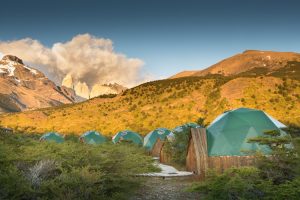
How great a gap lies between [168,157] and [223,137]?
9.17 meters

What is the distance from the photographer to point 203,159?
664 inches

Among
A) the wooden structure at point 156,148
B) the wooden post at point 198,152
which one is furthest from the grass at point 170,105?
the wooden post at point 198,152

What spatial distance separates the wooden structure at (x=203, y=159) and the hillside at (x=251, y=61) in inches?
3660

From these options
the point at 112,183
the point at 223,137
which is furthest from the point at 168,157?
the point at 112,183

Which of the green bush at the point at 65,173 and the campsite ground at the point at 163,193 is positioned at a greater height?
the green bush at the point at 65,173

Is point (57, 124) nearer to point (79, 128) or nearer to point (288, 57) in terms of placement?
point (79, 128)

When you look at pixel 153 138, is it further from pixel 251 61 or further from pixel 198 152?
pixel 251 61

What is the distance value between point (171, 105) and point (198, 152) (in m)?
45.8

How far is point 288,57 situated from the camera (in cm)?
11575

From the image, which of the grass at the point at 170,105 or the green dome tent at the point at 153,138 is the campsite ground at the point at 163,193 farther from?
the grass at the point at 170,105

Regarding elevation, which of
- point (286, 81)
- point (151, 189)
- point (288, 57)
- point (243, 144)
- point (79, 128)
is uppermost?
point (288, 57)

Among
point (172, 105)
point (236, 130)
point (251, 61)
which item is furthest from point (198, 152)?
point (251, 61)

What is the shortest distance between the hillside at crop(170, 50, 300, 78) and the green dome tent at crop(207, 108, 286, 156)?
91.9 m

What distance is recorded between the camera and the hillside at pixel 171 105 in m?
53.5
